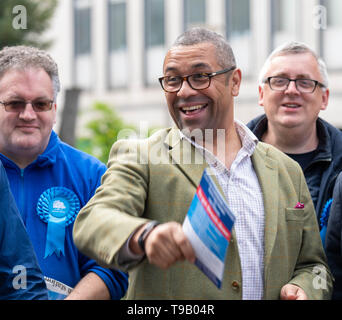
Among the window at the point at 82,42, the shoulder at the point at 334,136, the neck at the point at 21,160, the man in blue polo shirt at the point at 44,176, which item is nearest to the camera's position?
the man in blue polo shirt at the point at 44,176

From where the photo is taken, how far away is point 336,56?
52.7 ft

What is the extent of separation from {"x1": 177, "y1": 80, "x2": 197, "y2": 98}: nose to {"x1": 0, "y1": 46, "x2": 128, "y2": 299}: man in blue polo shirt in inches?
31.0

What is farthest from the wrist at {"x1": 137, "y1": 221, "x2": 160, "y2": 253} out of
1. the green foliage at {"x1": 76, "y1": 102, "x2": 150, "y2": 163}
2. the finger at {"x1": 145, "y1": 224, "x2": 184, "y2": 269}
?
the green foliage at {"x1": 76, "y1": 102, "x2": 150, "y2": 163}

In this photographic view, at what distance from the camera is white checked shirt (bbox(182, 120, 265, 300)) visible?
2.33 metres

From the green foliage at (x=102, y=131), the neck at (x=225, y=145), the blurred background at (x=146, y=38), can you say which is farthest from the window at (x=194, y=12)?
the neck at (x=225, y=145)

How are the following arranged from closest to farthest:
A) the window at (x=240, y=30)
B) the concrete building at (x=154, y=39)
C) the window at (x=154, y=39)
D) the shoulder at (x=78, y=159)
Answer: the shoulder at (x=78, y=159) → the concrete building at (x=154, y=39) → the window at (x=240, y=30) → the window at (x=154, y=39)

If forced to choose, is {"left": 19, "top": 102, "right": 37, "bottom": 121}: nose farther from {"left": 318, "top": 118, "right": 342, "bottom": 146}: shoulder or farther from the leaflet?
{"left": 318, "top": 118, "right": 342, "bottom": 146}: shoulder

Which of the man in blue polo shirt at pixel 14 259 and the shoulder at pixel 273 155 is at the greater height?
the shoulder at pixel 273 155

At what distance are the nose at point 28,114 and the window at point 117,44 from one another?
1671cm

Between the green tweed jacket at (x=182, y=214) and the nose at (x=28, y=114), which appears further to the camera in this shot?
the nose at (x=28, y=114)

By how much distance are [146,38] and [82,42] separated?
249 cm

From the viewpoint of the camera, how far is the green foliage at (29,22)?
47.3 feet

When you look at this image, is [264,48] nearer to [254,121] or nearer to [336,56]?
[336,56]

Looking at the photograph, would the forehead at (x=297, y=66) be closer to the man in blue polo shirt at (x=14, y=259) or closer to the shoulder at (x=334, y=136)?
the shoulder at (x=334, y=136)
